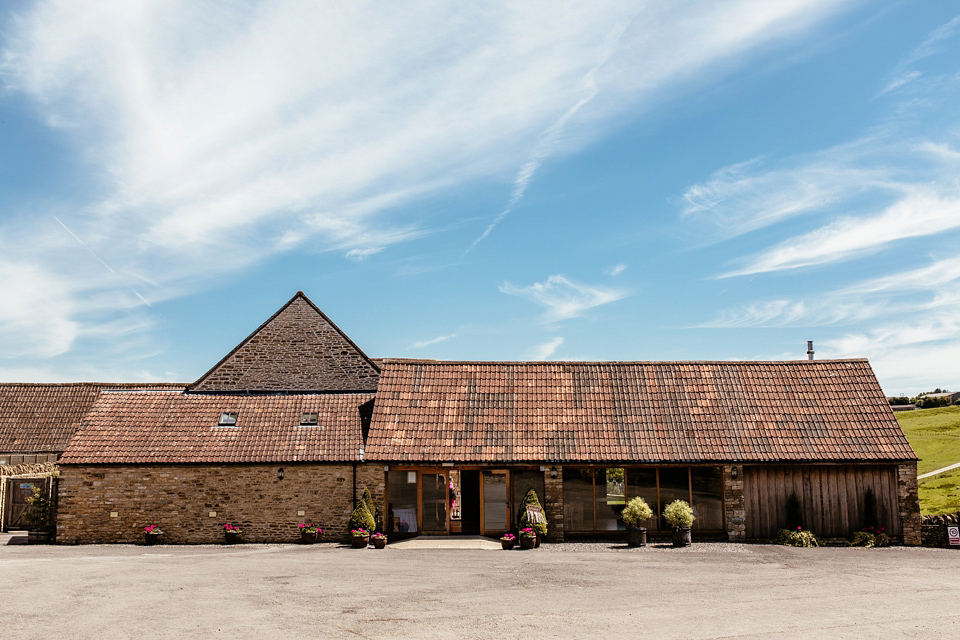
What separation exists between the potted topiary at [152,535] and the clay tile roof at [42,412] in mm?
12197

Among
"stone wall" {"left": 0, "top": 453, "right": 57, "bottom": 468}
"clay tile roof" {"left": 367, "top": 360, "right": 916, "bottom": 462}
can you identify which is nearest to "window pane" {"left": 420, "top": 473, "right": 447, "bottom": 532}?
"clay tile roof" {"left": 367, "top": 360, "right": 916, "bottom": 462}

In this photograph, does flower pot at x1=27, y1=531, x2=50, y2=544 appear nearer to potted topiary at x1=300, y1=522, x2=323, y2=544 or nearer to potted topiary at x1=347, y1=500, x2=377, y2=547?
potted topiary at x1=300, y1=522, x2=323, y2=544

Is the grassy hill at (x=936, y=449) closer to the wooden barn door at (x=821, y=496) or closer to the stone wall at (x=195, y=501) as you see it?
the wooden barn door at (x=821, y=496)

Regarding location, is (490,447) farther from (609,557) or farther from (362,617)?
(362,617)

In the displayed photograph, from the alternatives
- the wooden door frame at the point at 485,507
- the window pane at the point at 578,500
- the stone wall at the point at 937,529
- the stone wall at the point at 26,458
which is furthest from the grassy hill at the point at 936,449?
the stone wall at the point at 26,458

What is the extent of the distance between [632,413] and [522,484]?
4253mm

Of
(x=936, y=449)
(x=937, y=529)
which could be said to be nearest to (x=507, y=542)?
(x=937, y=529)

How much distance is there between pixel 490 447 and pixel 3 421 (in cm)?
2336

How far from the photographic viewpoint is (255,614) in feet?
41.2

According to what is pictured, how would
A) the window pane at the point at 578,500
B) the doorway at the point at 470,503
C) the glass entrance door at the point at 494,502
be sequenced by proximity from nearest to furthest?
the window pane at the point at 578,500, the glass entrance door at the point at 494,502, the doorway at the point at 470,503

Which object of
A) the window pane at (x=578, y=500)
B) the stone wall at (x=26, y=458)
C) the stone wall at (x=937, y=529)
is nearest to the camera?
the stone wall at (x=937, y=529)

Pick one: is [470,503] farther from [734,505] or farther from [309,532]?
[734,505]

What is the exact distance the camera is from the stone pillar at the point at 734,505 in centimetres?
2225

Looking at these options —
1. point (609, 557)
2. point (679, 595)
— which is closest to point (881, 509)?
point (609, 557)
